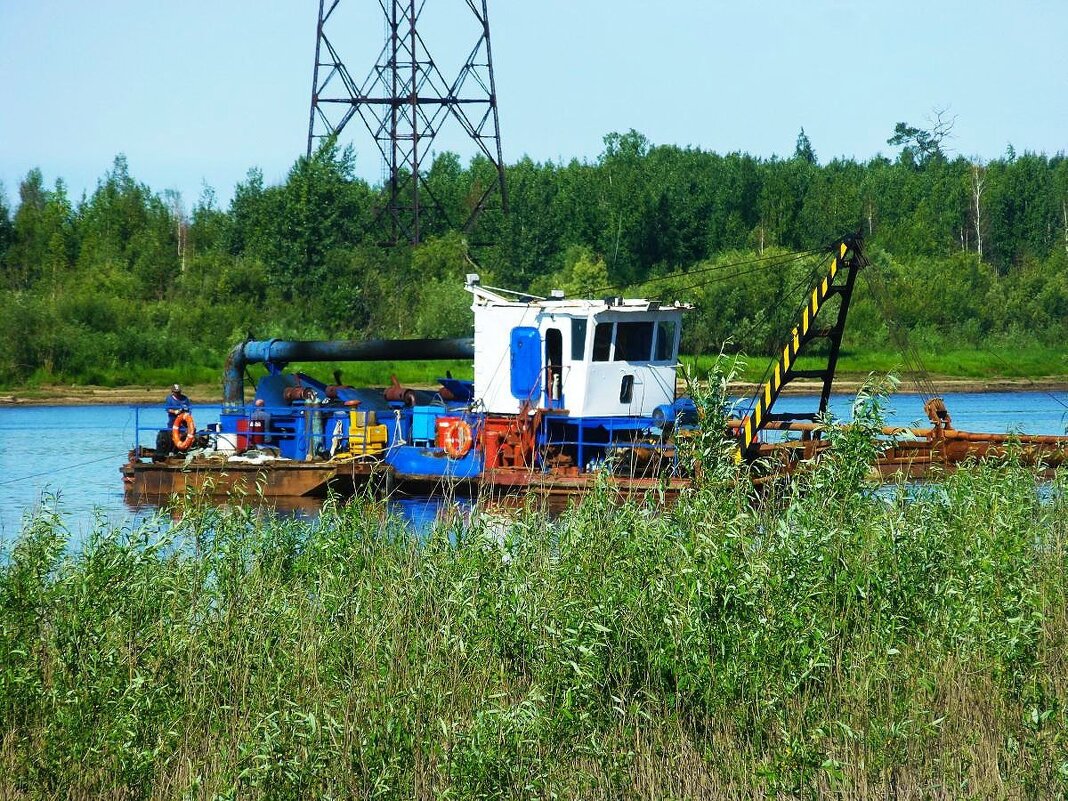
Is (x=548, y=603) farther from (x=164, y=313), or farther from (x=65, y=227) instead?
(x=65, y=227)

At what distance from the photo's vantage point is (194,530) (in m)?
11.9

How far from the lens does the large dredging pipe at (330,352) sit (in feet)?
81.7

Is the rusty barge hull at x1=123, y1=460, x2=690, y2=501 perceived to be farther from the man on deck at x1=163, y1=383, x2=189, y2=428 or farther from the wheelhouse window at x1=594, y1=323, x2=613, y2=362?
the wheelhouse window at x1=594, y1=323, x2=613, y2=362

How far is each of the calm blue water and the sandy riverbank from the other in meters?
1.05

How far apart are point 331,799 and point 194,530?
4.33m

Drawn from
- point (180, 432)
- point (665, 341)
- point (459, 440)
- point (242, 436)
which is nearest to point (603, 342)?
point (665, 341)

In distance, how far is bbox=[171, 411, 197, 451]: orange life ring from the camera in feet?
80.7

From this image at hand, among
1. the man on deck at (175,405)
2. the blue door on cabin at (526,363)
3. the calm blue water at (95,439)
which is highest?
the blue door on cabin at (526,363)

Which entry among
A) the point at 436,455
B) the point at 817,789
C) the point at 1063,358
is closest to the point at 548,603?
the point at 817,789

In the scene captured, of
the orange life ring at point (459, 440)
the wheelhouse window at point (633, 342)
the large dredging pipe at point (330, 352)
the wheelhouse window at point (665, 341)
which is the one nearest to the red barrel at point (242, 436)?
the large dredging pipe at point (330, 352)

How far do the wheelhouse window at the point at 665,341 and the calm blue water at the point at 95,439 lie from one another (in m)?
4.28

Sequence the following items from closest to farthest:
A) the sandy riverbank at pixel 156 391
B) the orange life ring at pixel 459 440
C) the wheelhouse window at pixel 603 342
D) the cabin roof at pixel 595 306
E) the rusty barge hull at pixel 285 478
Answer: the cabin roof at pixel 595 306 < the wheelhouse window at pixel 603 342 < the orange life ring at pixel 459 440 < the rusty barge hull at pixel 285 478 < the sandy riverbank at pixel 156 391

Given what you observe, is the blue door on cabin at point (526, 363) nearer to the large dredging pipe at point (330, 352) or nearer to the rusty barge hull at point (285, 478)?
the rusty barge hull at point (285, 478)

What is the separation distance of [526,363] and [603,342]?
128 cm
